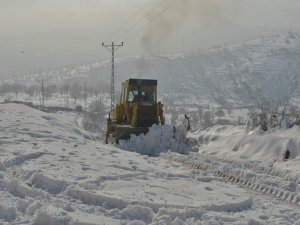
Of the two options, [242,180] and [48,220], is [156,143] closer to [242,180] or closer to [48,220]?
[242,180]

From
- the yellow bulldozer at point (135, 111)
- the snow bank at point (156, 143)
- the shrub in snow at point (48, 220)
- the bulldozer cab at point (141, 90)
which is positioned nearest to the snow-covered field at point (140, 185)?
the shrub in snow at point (48, 220)

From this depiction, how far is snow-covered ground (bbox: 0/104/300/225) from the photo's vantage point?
746cm

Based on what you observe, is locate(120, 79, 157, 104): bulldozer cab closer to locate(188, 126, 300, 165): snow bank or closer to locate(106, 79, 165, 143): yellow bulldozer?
locate(106, 79, 165, 143): yellow bulldozer

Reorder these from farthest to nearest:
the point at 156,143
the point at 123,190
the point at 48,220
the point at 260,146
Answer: the point at 156,143 → the point at 260,146 → the point at 123,190 → the point at 48,220

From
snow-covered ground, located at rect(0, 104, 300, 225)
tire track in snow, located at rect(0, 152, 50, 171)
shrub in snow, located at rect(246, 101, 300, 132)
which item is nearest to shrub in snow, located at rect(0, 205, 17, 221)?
snow-covered ground, located at rect(0, 104, 300, 225)

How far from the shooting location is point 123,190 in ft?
30.3

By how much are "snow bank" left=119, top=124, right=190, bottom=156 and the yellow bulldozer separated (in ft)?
2.45

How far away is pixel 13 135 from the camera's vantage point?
17.0 m

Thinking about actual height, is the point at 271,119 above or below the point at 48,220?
above

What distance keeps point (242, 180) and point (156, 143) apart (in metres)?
7.64

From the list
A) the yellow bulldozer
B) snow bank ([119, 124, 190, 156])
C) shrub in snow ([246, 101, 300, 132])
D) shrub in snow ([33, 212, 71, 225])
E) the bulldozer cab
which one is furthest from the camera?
the bulldozer cab

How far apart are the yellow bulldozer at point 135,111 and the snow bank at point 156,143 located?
75cm

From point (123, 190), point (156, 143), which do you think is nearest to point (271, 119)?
point (156, 143)

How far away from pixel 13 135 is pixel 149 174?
24.7 feet
